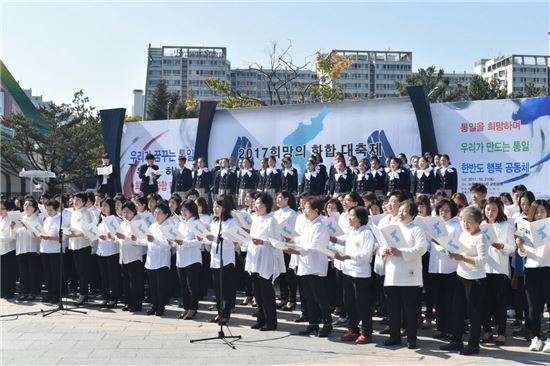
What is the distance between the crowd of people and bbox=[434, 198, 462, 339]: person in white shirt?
0.01 metres

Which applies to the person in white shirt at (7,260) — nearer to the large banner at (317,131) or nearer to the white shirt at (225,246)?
the white shirt at (225,246)

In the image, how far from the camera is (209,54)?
324 feet

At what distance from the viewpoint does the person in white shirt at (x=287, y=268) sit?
7543 mm

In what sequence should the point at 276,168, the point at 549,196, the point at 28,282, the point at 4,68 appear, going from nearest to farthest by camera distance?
the point at 28,282 → the point at 549,196 → the point at 276,168 → the point at 4,68

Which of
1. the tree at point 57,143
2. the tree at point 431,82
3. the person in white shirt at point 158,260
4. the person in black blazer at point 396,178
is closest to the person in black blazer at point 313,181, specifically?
the person in black blazer at point 396,178

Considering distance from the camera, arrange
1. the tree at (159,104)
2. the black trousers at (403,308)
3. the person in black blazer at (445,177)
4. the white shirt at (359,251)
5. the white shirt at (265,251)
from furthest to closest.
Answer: the tree at (159,104) → the person in black blazer at (445,177) → the white shirt at (265,251) → the white shirt at (359,251) → the black trousers at (403,308)

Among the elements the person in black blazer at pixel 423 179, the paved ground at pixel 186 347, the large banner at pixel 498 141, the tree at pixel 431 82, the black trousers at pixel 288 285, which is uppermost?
the tree at pixel 431 82

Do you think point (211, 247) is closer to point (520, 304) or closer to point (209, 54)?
point (520, 304)

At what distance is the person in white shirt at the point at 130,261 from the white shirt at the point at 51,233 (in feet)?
4.15

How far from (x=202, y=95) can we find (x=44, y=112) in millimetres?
72260

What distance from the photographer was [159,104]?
166 ft

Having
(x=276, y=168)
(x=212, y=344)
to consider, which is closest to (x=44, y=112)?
(x=276, y=168)

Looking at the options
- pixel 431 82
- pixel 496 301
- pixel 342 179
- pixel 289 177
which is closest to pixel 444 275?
pixel 496 301

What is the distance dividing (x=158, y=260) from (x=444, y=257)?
12.6ft
